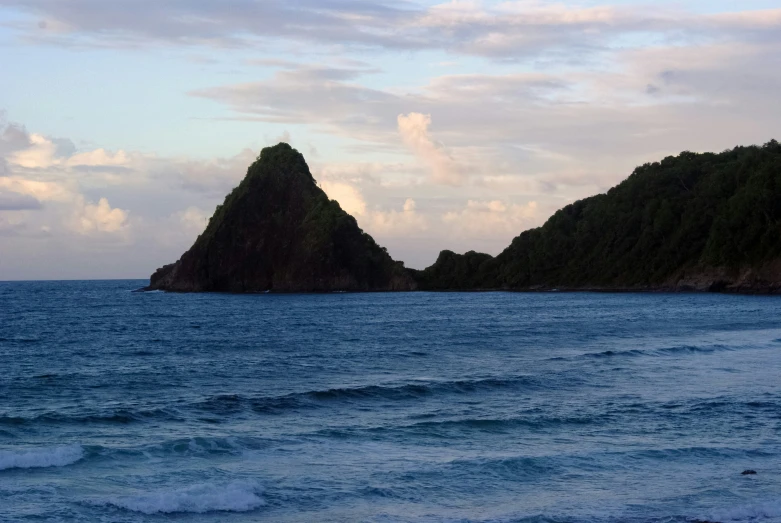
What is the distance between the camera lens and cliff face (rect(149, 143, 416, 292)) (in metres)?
160

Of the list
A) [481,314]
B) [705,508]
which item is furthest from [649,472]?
[481,314]

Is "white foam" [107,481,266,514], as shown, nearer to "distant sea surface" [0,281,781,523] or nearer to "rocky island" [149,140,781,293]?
"distant sea surface" [0,281,781,523]

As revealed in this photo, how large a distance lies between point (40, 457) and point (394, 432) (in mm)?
9247

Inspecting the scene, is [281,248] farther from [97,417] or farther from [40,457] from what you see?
[40,457]

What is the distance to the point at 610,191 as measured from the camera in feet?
525

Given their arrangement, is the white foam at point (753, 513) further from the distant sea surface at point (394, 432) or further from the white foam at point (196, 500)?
the white foam at point (196, 500)

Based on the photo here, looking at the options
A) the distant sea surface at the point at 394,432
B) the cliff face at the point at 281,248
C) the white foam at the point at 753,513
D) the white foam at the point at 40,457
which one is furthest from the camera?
the cliff face at the point at 281,248

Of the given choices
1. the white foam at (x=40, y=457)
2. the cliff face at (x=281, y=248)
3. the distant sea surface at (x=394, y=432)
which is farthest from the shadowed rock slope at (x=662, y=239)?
the white foam at (x=40, y=457)

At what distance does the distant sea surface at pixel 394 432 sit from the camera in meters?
16.6

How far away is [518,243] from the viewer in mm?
168000

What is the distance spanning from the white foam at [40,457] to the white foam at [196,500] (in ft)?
12.6

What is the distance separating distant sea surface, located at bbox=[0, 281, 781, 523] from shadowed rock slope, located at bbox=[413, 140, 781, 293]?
73.7 meters

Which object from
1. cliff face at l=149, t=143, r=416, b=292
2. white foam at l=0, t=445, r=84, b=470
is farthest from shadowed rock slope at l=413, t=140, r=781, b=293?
white foam at l=0, t=445, r=84, b=470

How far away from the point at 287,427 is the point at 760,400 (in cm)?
1533
